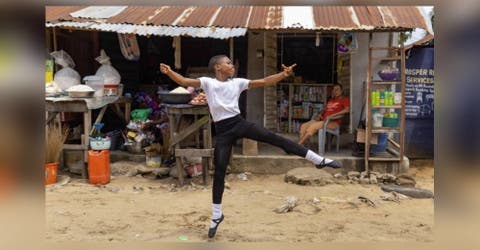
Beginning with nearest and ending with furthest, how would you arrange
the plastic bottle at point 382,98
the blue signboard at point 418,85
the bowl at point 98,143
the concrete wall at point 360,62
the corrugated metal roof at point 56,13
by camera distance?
the bowl at point 98,143 → the plastic bottle at point 382,98 → the corrugated metal roof at point 56,13 → the concrete wall at point 360,62 → the blue signboard at point 418,85

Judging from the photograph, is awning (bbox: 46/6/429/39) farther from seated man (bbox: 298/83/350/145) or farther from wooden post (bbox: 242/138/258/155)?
wooden post (bbox: 242/138/258/155)

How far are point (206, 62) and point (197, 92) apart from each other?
104 inches

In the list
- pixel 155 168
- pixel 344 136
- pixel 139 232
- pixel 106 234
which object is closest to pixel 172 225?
pixel 139 232

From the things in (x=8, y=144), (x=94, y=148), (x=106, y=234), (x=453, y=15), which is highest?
(x=453, y=15)

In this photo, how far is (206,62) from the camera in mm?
10281

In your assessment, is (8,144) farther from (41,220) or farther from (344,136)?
(344,136)

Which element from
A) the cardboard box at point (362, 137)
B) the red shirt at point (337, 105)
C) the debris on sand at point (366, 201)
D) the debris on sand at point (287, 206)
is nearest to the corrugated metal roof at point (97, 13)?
the red shirt at point (337, 105)

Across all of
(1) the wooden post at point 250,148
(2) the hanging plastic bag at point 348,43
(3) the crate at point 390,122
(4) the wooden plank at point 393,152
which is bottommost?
(4) the wooden plank at point 393,152

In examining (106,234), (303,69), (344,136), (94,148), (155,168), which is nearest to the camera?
(106,234)

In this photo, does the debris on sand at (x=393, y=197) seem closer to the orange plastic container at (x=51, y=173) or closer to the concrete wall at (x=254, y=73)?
the concrete wall at (x=254, y=73)

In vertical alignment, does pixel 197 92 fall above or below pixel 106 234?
above

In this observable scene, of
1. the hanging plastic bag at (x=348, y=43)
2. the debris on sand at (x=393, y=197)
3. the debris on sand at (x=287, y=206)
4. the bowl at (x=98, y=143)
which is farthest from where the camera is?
the hanging plastic bag at (x=348, y=43)

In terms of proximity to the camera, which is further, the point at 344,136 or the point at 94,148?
the point at 344,136

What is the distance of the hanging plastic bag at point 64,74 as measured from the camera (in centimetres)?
817
